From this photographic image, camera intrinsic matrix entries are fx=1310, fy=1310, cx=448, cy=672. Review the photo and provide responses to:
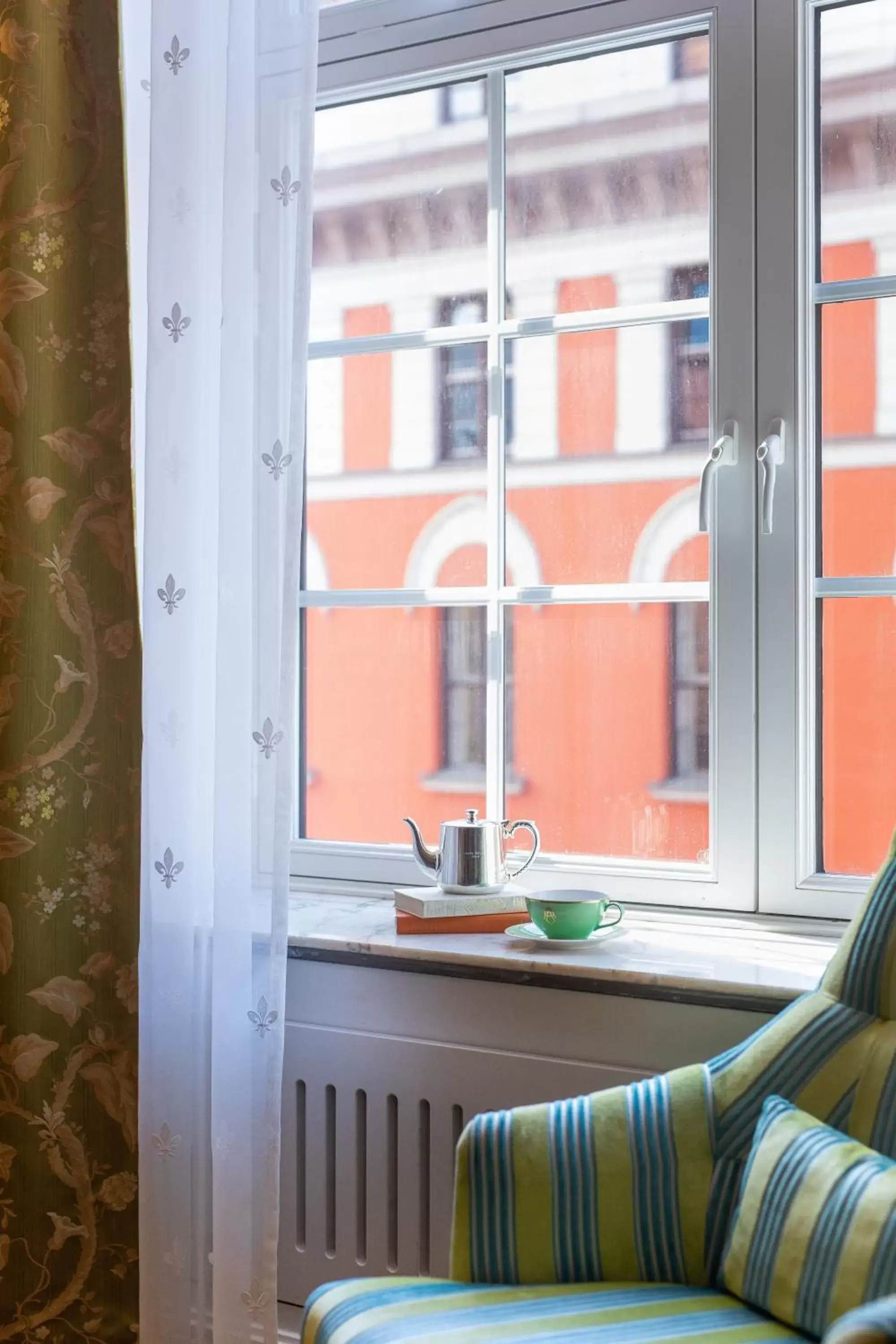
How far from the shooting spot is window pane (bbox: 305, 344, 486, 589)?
2229 millimetres

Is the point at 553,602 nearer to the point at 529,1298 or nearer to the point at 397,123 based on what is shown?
the point at 397,123

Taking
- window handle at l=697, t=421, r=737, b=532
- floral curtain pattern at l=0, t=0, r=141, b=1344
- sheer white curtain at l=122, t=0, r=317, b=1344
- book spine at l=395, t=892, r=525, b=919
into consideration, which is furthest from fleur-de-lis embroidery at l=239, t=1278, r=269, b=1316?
window handle at l=697, t=421, r=737, b=532

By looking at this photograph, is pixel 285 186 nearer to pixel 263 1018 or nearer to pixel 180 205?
pixel 180 205

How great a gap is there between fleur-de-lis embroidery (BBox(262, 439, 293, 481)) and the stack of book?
65 cm

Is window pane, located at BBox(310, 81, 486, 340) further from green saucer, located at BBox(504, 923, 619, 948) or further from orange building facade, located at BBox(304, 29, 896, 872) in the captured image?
green saucer, located at BBox(504, 923, 619, 948)

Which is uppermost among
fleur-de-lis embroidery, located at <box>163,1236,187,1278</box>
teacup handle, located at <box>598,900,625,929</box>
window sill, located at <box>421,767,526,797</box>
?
window sill, located at <box>421,767,526,797</box>

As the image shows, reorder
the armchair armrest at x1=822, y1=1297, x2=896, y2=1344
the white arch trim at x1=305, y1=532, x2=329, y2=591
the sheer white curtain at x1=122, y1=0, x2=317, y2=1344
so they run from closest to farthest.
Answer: the armchair armrest at x1=822, y1=1297, x2=896, y2=1344 → the sheer white curtain at x1=122, y1=0, x2=317, y2=1344 → the white arch trim at x1=305, y1=532, x2=329, y2=591

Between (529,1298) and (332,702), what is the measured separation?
1213 millimetres

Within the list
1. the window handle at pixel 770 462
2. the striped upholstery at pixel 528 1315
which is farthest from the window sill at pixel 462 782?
the striped upholstery at pixel 528 1315

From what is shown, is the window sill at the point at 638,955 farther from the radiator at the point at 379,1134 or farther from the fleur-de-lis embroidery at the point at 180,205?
the fleur-de-lis embroidery at the point at 180,205

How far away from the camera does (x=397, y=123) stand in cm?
229

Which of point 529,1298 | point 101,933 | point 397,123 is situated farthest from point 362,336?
point 529,1298

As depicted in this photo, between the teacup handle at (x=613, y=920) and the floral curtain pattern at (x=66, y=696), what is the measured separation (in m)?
0.71

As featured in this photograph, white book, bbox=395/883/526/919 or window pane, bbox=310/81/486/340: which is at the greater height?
window pane, bbox=310/81/486/340
